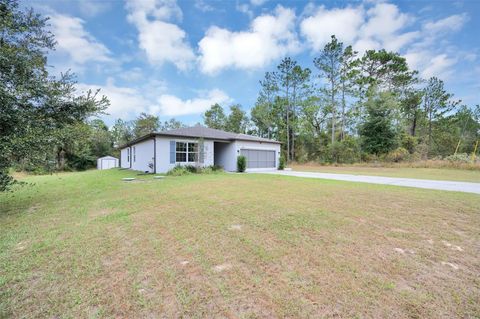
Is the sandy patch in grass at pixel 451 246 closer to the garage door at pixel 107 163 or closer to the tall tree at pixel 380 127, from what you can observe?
the tall tree at pixel 380 127

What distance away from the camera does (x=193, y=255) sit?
112 inches

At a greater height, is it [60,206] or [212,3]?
[212,3]

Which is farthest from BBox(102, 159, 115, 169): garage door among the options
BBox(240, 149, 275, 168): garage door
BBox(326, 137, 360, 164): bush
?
BBox(326, 137, 360, 164): bush

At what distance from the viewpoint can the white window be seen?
14.3 meters

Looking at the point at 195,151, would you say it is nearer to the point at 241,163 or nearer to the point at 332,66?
the point at 241,163

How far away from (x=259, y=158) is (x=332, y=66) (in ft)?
57.2

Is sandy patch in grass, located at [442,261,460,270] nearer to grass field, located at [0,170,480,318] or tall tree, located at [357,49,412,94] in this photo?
grass field, located at [0,170,480,318]

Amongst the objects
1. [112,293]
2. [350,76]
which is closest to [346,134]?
[350,76]

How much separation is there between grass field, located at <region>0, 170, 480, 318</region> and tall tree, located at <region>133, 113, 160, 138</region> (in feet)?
108

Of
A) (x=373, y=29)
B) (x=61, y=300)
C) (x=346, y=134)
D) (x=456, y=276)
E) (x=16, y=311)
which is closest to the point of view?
(x=16, y=311)

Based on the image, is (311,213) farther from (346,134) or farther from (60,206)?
(346,134)

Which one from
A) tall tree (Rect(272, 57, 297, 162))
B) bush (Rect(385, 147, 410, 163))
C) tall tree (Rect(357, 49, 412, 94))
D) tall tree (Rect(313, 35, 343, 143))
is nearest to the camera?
bush (Rect(385, 147, 410, 163))

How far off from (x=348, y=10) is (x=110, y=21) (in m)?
13.2

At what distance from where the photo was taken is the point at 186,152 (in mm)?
14656
